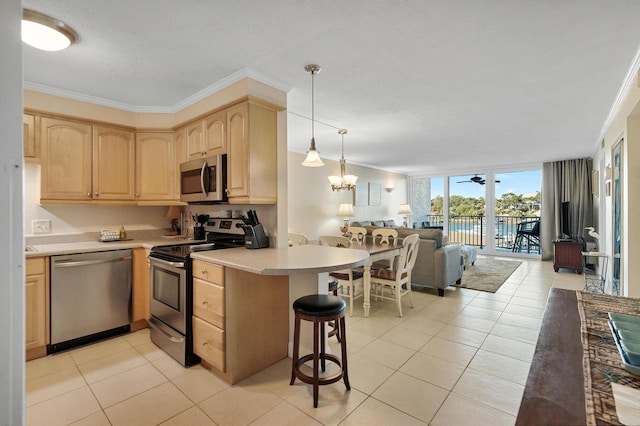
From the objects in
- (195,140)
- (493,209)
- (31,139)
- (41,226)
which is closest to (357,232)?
(195,140)

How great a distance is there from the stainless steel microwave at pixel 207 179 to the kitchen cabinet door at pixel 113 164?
0.75 meters

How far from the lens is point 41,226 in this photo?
9.73 feet

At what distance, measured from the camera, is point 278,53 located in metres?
2.17

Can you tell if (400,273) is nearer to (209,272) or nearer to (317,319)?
(317,319)

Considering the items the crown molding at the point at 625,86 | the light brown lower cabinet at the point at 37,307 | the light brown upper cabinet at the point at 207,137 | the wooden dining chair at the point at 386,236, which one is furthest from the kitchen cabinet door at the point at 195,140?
the crown molding at the point at 625,86

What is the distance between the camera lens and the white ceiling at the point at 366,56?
5.60 feet

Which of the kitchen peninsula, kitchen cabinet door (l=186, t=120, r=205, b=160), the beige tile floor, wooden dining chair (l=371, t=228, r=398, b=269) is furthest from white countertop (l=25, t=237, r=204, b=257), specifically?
wooden dining chair (l=371, t=228, r=398, b=269)

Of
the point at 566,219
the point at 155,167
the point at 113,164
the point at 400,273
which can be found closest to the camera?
the point at 113,164

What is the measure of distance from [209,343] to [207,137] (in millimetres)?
1840

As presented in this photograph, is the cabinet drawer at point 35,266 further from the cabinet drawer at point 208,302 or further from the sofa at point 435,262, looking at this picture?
the sofa at point 435,262

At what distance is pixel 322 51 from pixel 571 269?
6378mm

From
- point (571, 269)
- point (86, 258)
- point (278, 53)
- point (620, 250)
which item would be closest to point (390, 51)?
point (278, 53)

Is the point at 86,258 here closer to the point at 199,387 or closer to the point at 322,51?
the point at 199,387

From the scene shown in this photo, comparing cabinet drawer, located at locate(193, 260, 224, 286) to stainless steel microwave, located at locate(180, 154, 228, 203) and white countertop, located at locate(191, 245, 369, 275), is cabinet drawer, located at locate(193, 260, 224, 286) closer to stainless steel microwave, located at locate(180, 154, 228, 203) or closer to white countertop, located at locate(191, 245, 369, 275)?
white countertop, located at locate(191, 245, 369, 275)
